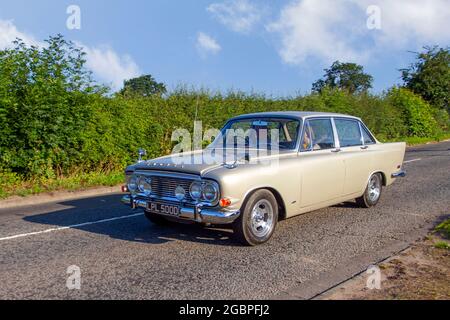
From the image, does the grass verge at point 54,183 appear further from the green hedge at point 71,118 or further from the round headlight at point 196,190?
the round headlight at point 196,190

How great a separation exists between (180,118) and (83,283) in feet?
34.0

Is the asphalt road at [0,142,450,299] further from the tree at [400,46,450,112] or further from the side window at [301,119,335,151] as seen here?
the tree at [400,46,450,112]

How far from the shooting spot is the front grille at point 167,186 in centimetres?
567

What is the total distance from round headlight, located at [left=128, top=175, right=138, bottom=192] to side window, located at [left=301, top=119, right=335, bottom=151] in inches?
97.2

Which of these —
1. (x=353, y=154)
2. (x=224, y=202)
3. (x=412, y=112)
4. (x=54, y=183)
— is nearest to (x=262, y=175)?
(x=224, y=202)

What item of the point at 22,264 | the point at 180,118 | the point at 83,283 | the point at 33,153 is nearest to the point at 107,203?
the point at 33,153

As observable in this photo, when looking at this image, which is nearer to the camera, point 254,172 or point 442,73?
point 254,172

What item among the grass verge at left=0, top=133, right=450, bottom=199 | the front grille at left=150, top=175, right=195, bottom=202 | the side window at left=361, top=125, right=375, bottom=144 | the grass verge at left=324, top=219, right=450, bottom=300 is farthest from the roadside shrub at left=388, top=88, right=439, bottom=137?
the front grille at left=150, top=175, right=195, bottom=202

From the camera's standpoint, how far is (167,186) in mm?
5863

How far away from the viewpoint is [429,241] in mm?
5969

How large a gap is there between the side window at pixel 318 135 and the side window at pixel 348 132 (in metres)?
0.26

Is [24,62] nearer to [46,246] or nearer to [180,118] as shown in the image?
[180,118]

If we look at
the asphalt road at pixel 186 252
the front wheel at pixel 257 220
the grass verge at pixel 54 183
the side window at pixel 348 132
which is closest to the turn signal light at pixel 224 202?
the front wheel at pixel 257 220

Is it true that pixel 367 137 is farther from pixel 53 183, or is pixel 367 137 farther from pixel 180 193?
pixel 53 183
